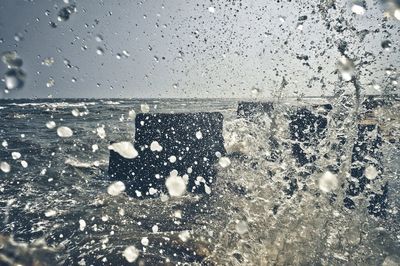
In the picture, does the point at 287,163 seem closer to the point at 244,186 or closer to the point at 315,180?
the point at 315,180

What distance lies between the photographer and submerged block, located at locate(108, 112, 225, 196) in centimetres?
584

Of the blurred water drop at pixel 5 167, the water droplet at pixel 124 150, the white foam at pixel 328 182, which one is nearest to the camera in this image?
the white foam at pixel 328 182

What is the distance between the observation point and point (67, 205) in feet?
18.2

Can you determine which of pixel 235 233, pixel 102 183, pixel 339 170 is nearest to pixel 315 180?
pixel 339 170

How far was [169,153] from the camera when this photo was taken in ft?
19.3

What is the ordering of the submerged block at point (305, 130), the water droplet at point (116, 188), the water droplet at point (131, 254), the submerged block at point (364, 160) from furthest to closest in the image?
the water droplet at point (116, 188) < the submerged block at point (305, 130) < the submerged block at point (364, 160) < the water droplet at point (131, 254)

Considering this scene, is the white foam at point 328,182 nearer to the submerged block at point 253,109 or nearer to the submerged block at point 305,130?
the submerged block at point 305,130

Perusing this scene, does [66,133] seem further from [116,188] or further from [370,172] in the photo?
[370,172]

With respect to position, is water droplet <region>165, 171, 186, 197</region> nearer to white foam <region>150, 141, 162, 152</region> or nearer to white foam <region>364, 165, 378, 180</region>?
white foam <region>150, 141, 162, 152</region>

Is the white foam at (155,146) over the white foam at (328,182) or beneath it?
beneath

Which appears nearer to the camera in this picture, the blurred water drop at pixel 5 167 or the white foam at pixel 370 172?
the white foam at pixel 370 172

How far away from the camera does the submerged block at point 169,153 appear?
230 inches

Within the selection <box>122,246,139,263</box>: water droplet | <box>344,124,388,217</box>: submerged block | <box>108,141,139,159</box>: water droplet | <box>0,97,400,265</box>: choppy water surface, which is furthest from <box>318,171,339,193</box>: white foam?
<box>108,141,139,159</box>: water droplet

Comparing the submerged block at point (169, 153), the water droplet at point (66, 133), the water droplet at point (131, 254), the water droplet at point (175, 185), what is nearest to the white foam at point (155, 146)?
the submerged block at point (169, 153)
